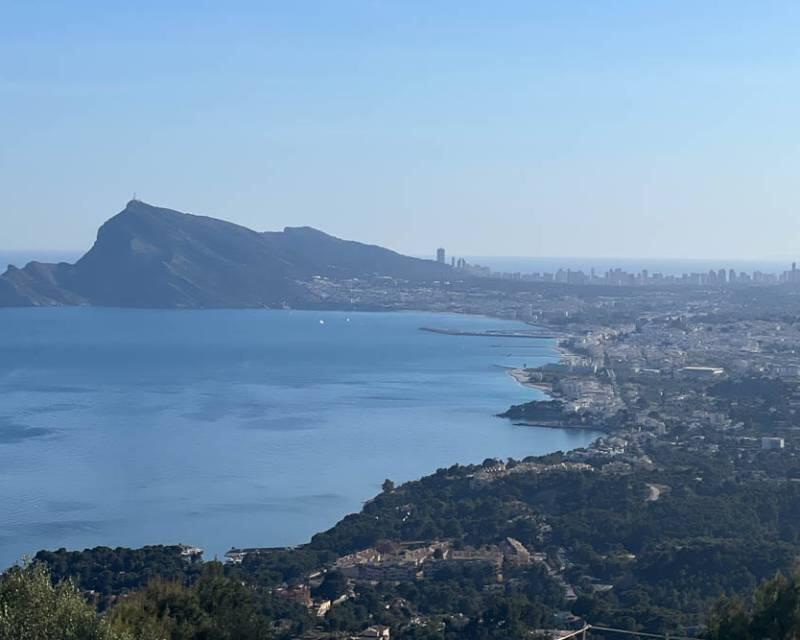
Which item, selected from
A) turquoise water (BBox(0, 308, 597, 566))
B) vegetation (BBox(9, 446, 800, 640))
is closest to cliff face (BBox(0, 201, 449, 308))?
turquoise water (BBox(0, 308, 597, 566))

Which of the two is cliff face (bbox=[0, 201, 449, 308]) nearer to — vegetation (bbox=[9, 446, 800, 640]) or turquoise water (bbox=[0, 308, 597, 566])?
turquoise water (bbox=[0, 308, 597, 566])

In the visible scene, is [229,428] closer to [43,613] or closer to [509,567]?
[509,567]

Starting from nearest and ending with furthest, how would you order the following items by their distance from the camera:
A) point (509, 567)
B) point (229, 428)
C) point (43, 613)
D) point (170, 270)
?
point (43, 613)
point (509, 567)
point (229, 428)
point (170, 270)

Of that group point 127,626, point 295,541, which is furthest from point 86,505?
point 127,626

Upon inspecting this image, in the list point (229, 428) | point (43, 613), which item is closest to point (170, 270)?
point (229, 428)

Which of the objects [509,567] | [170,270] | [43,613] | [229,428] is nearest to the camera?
[43,613]
